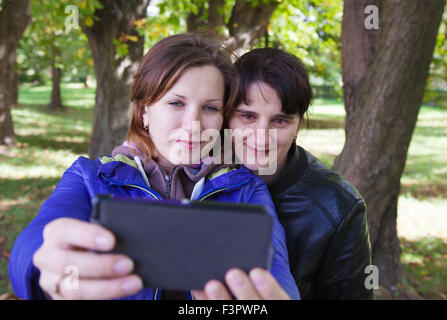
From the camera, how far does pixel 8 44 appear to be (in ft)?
26.0

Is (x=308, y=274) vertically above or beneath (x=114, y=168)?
beneath

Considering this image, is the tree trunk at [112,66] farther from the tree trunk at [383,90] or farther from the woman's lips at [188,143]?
the woman's lips at [188,143]

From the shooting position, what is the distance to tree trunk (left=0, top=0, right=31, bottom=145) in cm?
746

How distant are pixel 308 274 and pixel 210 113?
43.4 inches

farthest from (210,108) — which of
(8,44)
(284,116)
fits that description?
Result: (8,44)

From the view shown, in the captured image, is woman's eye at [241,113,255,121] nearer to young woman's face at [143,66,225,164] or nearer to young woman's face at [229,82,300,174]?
young woman's face at [229,82,300,174]

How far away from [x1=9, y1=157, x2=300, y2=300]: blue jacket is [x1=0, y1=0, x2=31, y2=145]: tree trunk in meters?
7.55

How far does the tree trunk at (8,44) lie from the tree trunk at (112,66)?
2.44 meters

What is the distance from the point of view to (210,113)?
1619mm

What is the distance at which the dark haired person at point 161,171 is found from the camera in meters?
1.16

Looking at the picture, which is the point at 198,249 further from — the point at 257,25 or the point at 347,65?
the point at 257,25

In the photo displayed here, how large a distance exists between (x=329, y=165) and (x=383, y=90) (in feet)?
20.3
